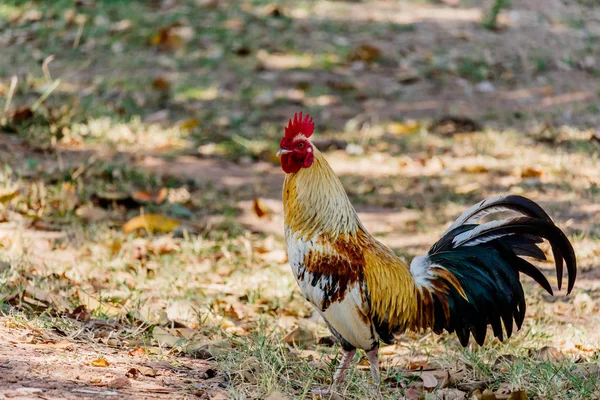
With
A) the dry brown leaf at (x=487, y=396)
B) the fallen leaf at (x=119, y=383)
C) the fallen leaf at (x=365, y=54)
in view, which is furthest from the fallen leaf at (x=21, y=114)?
the dry brown leaf at (x=487, y=396)

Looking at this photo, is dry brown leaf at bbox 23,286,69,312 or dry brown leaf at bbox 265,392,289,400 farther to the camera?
dry brown leaf at bbox 23,286,69,312

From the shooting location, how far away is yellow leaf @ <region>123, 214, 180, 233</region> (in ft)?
18.7

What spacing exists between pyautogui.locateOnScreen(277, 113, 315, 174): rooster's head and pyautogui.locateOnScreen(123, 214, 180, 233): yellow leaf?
207cm

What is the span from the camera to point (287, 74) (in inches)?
352

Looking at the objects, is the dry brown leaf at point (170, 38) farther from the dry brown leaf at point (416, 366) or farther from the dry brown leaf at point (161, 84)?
the dry brown leaf at point (416, 366)

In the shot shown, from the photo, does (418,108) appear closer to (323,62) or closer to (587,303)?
(323,62)

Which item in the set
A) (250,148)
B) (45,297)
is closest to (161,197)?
(250,148)

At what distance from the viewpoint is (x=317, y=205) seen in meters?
3.83

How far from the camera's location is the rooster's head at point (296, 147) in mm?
3857

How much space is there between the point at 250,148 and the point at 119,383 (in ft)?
14.2

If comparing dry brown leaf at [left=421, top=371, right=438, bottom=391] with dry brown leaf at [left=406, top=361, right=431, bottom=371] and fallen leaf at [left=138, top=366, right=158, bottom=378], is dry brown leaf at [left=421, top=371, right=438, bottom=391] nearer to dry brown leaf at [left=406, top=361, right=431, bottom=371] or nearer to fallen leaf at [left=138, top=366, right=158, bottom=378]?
dry brown leaf at [left=406, top=361, right=431, bottom=371]

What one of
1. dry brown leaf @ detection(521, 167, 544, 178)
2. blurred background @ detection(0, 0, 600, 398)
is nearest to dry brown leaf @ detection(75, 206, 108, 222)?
blurred background @ detection(0, 0, 600, 398)

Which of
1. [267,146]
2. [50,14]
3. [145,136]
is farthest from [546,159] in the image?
[50,14]

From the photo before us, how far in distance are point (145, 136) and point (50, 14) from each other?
326 centimetres
